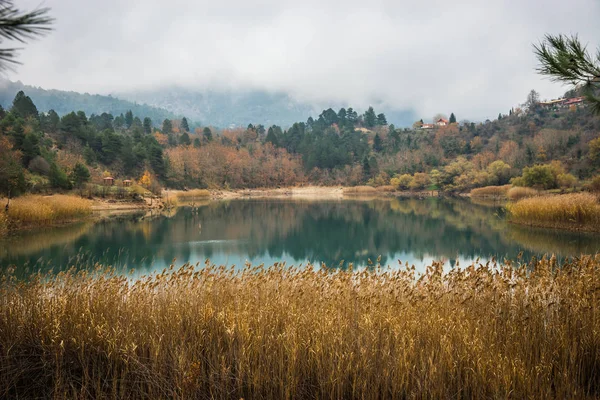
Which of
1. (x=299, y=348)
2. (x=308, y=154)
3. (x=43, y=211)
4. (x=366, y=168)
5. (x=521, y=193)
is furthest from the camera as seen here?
(x=308, y=154)

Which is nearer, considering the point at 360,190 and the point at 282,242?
the point at 282,242

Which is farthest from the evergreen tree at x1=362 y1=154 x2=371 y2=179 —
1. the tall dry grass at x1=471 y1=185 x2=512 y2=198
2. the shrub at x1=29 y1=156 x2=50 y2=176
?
the shrub at x1=29 y1=156 x2=50 y2=176

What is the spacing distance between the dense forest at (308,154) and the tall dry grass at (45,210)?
1.13 m

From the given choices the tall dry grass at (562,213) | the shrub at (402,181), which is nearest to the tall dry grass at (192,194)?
the shrub at (402,181)

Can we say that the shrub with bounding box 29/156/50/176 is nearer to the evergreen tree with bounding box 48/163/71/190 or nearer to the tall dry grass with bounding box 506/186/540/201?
the evergreen tree with bounding box 48/163/71/190

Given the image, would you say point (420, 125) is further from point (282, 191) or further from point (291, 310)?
point (291, 310)

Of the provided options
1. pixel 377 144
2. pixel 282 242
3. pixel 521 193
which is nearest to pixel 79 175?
pixel 282 242

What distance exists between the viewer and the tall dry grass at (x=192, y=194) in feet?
208

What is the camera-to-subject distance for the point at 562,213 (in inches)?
805

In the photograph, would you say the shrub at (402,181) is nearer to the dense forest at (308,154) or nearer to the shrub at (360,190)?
the dense forest at (308,154)

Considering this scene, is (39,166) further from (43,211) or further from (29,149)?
(43,211)

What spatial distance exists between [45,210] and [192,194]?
139 feet

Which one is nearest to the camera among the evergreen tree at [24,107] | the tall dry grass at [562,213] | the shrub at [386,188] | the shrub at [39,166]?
the tall dry grass at [562,213]

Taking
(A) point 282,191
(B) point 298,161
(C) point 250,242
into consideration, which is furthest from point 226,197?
(C) point 250,242
